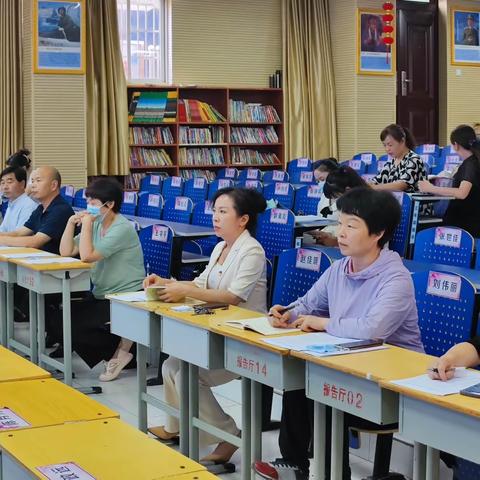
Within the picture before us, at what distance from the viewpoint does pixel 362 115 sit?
1284 centimetres

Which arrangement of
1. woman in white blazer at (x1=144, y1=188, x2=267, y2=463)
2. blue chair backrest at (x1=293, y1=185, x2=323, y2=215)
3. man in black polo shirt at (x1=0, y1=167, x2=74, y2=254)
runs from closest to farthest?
woman in white blazer at (x1=144, y1=188, x2=267, y2=463)
man in black polo shirt at (x1=0, y1=167, x2=74, y2=254)
blue chair backrest at (x1=293, y1=185, x2=323, y2=215)

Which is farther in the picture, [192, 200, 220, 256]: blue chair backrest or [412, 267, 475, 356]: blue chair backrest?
[192, 200, 220, 256]: blue chair backrest

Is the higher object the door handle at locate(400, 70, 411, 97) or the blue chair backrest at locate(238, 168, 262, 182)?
the door handle at locate(400, 70, 411, 97)

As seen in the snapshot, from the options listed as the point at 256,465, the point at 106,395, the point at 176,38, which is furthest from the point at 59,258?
the point at 176,38

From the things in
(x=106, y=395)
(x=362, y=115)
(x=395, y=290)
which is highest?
(x=362, y=115)

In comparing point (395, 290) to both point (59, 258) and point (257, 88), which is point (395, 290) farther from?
point (257, 88)

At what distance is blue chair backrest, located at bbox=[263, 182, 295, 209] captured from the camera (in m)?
8.05

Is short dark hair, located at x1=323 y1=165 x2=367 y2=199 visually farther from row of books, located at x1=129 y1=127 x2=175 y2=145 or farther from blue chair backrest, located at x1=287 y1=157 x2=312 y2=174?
row of books, located at x1=129 y1=127 x2=175 y2=145

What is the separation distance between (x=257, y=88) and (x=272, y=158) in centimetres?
101

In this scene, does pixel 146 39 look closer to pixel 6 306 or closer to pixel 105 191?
pixel 6 306

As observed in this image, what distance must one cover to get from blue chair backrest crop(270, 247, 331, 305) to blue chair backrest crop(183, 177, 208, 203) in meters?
4.74

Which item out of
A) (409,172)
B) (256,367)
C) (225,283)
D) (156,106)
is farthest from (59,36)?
(256,367)

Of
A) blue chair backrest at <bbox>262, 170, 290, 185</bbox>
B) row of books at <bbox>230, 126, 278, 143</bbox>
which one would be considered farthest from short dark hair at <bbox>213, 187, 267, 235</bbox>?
row of books at <bbox>230, 126, 278, 143</bbox>

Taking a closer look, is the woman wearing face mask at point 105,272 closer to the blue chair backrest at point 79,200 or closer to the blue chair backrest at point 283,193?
the blue chair backrest at point 283,193
